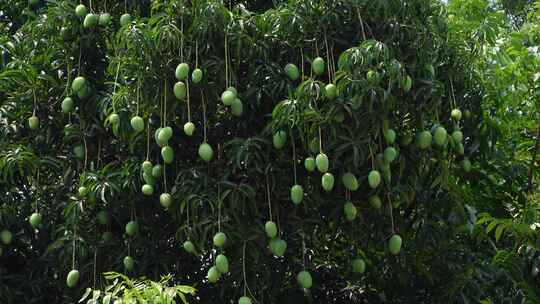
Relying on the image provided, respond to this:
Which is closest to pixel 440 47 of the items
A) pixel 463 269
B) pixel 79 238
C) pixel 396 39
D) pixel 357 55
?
pixel 396 39

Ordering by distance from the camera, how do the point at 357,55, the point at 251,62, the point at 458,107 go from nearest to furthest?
the point at 357,55 < the point at 251,62 < the point at 458,107

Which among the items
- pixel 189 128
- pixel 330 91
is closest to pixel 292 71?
pixel 330 91

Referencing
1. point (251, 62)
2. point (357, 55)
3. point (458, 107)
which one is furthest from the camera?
point (458, 107)

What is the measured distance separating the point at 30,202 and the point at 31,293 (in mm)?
413

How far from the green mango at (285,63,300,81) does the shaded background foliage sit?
3 centimetres

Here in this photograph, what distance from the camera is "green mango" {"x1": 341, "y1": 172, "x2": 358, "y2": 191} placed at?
3613 mm

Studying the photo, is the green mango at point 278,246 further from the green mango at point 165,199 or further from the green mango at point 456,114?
the green mango at point 456,114

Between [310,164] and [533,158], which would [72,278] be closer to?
[310,164]

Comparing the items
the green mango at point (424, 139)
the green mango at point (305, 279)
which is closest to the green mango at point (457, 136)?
the green mango at point (424, 139)

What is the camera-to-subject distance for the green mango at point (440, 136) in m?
3.77

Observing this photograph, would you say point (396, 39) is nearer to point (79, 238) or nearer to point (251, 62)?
point (251, 62)

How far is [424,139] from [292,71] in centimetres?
60

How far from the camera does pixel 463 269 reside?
4.38 m

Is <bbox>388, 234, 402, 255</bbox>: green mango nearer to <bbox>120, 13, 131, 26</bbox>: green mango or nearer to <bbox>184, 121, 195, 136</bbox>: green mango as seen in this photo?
<bbox>184, 121, 195, 136</bbox>: green mango
